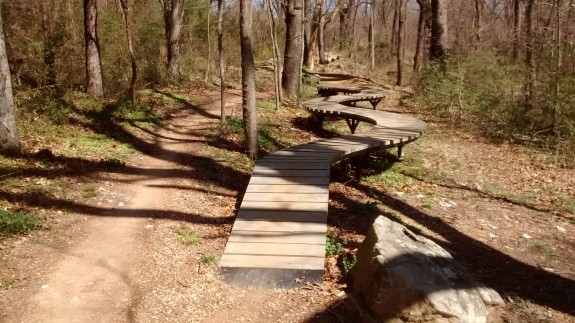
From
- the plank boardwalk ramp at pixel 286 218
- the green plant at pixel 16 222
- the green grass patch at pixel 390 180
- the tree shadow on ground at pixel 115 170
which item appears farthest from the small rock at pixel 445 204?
the green plant at pixel 16 222

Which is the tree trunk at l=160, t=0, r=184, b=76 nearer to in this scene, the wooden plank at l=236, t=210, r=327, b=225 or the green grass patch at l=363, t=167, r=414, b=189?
the green grass patch at l=363, t=167, r=414, b=189

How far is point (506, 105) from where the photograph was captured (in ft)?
42.0

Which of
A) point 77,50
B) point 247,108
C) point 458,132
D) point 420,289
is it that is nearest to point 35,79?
point 77,50

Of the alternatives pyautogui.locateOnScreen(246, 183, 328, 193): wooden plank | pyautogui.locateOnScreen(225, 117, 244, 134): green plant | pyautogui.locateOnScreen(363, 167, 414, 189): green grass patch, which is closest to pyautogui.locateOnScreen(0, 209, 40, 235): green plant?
pyautogui.locateOnScreen(246, 183, 328, 193): wooden plank

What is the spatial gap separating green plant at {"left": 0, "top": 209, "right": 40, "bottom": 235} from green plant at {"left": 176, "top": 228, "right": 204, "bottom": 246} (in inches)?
66.1

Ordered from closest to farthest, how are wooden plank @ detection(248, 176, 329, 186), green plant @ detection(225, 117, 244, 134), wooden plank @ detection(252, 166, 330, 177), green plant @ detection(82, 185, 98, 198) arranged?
wooden plank @ detection(248, 176, 329, 186)
green plant @ detection(82, 185, 98, 198)
wooden plank @ detection(252, 166, 330, 177)
green plant @ detection(225, 117, 244, 134)

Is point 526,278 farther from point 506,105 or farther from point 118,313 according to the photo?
point 506,105

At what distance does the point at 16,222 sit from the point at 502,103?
501 inches

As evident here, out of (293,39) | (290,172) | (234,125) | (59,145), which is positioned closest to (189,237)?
(290,172)

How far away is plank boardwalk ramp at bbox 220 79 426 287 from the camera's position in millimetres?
4348

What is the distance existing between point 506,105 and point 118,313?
1241 centimetres

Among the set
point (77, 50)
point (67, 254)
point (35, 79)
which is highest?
point (77, 50)

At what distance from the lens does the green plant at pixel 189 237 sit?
5.18m

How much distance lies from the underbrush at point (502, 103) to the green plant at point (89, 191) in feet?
32.3
